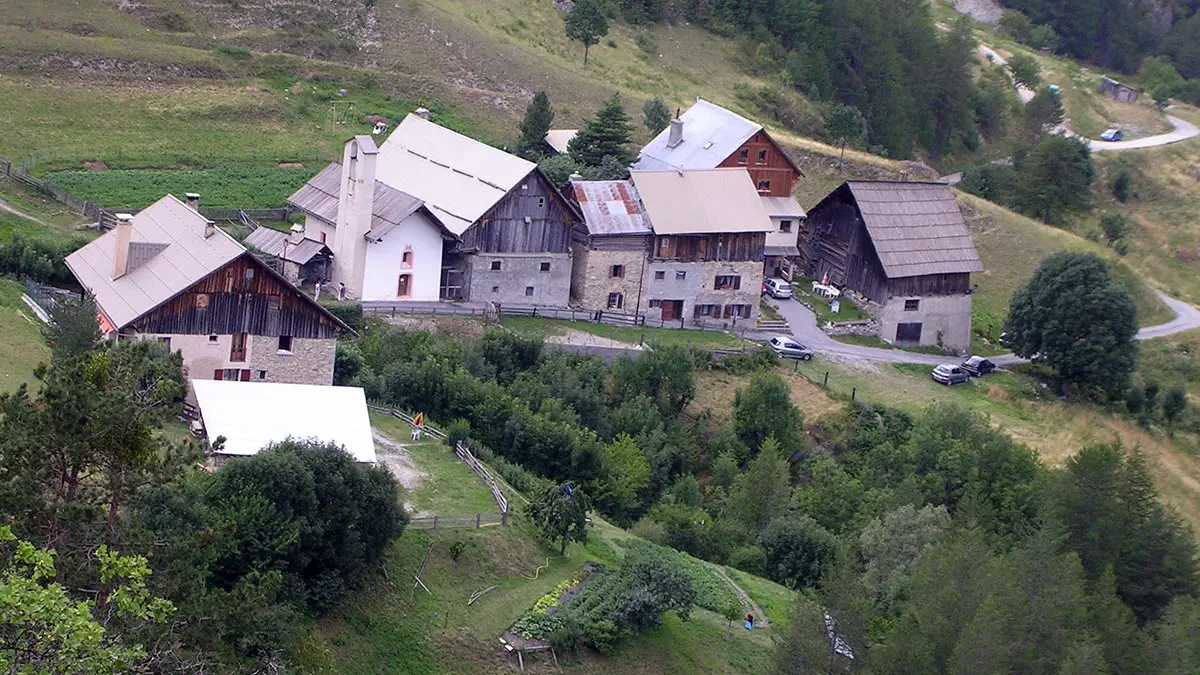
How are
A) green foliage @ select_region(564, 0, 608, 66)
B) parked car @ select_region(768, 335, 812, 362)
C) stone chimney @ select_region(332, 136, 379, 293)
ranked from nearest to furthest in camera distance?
1. stone chimney @ select_region(332, 136, 379, 293)
2. parked car @ select_region(768, 335, 812, 362)
3. green foliage @ select_region(564, 0, 608, 66)

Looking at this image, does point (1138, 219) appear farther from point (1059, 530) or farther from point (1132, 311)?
point (1059, 530)

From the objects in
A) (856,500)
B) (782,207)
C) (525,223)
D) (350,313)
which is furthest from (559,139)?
(856,500)

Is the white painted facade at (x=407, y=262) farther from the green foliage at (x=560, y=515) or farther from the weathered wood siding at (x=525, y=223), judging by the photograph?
the green foliage at (x=560, y=515)

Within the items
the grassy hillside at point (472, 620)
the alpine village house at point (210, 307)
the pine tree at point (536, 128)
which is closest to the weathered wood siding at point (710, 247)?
the pine tree at point (536, 128)

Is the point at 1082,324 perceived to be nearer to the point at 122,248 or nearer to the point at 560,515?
the point at 560,515

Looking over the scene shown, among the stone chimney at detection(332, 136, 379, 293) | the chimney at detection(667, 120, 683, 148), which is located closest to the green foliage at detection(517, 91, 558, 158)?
the chimney at detection(667, 120, 683, 148)

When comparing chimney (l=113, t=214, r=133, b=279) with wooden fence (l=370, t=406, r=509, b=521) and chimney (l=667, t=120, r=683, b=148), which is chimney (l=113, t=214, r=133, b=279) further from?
chimney (l=667, t=120, r=683, b=148)
